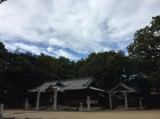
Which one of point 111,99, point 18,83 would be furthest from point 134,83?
point 18,83

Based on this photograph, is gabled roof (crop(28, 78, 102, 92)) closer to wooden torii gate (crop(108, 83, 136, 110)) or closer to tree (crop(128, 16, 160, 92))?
wooden torii gate (crop(108, 83, 136, 110))

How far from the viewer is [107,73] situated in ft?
136

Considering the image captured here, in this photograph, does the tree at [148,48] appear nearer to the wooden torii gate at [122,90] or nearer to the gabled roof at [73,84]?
the wooden torii gate at [122,90]

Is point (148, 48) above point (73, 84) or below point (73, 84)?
above

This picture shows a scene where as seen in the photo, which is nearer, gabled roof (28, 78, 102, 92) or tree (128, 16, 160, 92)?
gabled roof (28, 78, 102, 92)

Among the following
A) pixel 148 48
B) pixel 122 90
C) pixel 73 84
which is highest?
pixel 148 48

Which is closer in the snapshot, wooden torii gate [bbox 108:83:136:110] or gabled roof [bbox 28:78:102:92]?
gabled roof [bbox 28:78:102:92]

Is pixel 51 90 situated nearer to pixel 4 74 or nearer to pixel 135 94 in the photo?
pixel 4 74

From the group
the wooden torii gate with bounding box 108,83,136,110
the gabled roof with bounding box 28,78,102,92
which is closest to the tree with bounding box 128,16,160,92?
the wooden torii gate with bounding box 108,83,136,110

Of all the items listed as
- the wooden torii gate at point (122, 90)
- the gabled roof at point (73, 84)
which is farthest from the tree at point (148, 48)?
the gabled roof at point (73, 84)

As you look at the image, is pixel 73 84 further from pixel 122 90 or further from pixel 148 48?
pixel 148 48

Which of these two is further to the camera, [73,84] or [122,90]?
[73,84]

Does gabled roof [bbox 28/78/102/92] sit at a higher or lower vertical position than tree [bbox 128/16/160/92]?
lower

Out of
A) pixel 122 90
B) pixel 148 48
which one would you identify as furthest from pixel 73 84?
pixel 148 48
